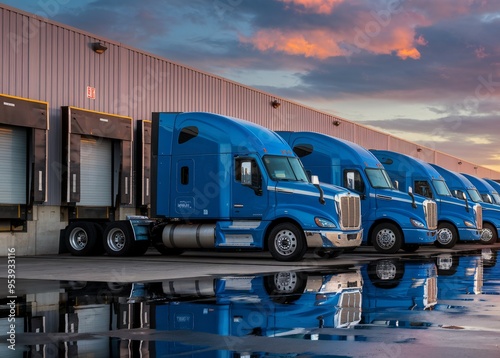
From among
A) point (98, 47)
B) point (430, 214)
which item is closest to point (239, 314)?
point (430, 214)

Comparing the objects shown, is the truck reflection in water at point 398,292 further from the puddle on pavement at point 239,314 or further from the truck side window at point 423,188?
the truck side window at point 423,188

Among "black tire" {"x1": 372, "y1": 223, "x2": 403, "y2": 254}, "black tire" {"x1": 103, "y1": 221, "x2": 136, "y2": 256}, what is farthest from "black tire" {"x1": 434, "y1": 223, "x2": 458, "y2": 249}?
"black tire" {"x1": 103, "y1": 221, "x2": 136, "y2": 256}

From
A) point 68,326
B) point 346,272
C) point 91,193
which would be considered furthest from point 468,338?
point 91,193

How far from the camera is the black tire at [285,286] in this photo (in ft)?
36.7

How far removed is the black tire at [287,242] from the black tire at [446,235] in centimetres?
1094

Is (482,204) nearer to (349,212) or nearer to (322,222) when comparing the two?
(349,212)

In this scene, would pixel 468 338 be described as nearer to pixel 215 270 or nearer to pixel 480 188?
pixel 215 270

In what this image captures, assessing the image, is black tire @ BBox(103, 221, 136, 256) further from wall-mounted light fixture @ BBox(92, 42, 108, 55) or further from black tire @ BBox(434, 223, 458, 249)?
black tire @ BBox(434, 223, 458, 249)

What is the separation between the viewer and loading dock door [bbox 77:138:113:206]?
86.7ft

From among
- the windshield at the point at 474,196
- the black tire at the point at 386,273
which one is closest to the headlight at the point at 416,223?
the black tire at the point at 386,273

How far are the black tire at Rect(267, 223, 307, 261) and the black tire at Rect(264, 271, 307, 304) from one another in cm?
387

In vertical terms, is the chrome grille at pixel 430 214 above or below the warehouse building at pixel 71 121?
below

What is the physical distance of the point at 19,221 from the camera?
2378 cm

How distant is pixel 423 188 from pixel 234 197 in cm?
1045
